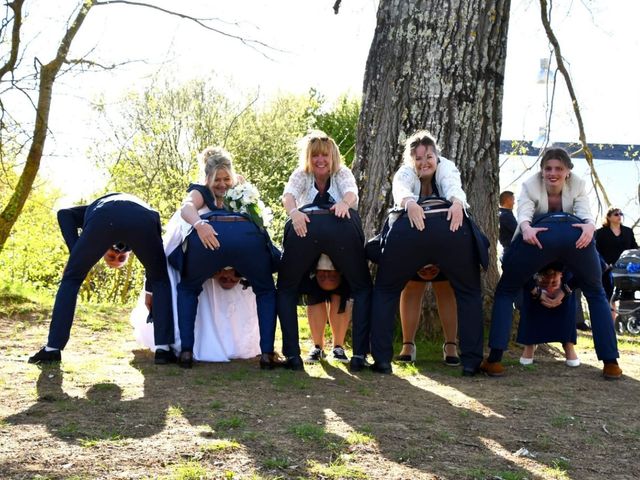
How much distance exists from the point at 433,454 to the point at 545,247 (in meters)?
2.55

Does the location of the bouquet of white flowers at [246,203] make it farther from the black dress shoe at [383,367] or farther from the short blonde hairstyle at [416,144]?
the black dress shoe at [383,367]

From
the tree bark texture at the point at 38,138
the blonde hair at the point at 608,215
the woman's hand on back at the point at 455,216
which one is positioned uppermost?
the tree bark texture at the point at 38,138

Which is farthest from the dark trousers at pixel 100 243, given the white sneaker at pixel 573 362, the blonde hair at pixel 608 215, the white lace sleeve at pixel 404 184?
the blonde hair at pixel 608 215

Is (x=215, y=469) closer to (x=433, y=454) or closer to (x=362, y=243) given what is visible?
(x=433, y=454)

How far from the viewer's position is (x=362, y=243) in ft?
21.0

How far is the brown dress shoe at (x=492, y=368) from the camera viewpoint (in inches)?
250

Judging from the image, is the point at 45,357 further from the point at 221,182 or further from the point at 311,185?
the point at 311,185

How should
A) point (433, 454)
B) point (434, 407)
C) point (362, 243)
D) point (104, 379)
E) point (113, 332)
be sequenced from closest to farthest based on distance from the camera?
point (433, 454), point (434, 407), point (104, 379), point (362, 243), point (113, 332)

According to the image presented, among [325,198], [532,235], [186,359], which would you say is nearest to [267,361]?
[186,359]

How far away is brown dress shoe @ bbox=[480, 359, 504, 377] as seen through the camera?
20.8 feet

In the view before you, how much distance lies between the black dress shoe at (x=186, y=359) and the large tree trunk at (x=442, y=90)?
81.6 inches

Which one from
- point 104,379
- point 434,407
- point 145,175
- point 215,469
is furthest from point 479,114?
point 145,175

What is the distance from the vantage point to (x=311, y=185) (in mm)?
6820

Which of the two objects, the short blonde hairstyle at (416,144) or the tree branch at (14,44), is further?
the tree branch at (14,44)
